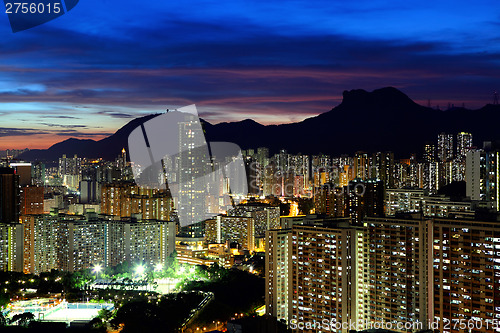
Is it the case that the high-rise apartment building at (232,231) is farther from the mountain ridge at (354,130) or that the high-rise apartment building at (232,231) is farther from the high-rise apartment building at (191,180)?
the mountain ridge at (354,130)

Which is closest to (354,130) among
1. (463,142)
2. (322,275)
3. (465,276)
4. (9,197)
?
(463,142)

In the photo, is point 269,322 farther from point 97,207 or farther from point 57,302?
point 97,207

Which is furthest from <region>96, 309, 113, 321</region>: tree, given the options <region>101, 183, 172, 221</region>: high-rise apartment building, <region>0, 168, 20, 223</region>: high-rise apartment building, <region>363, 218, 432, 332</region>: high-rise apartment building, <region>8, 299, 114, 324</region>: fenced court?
<region>101, 183, 172, 221</region>: high-rise apartment building

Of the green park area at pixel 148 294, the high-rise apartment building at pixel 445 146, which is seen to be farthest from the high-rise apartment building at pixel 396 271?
the high-rise apartment building at pixel 445 146

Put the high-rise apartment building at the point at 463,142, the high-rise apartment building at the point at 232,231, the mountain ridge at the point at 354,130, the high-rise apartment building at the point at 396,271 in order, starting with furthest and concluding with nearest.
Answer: the mountain ridge at the point at 354,130
the high-rise apartment building at the point at 463,142
the high-rise apartment building at the point at 232,231
the high-rise apartment building at the point at 396,271

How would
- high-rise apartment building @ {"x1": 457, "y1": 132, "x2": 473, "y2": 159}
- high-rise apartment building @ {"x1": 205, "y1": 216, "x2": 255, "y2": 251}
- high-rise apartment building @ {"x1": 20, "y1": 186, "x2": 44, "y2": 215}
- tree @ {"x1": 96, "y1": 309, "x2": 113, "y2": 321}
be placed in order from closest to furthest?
tree @ {"x1": 96, "y1": 309, "x2": 113, "y2": 321}
high-rise apartment building @ {"x1": 205, "y1": 216, "x2": 255, "y2": 251}
high-rise apartment building @ {"x1": 20, "y1": 186, "x2": 44, "y2": 215}
high-rise apartment building @ {"x1": 457, "y1": 132, "x2": 473, "y2": 159}

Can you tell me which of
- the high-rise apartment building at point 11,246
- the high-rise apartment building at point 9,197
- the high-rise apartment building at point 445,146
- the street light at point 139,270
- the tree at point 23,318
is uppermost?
the high-rise apartment building at point 445,146

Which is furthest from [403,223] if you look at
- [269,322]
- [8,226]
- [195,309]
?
[8,226]

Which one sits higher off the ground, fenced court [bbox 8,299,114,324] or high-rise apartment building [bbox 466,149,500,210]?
high-rise apartment building [bbox 466,149,500,210]

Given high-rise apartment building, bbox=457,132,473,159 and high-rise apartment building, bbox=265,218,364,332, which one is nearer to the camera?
high-rise apartment building, bbox=265,218,364,332

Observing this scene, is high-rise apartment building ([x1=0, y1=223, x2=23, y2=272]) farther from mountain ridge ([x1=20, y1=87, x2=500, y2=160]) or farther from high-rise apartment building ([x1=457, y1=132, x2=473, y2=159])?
high-rise apartment building ([x1=457, y1=132, x2=473, y2=159])

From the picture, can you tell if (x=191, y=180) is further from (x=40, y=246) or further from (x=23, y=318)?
(x=23, y=318)
